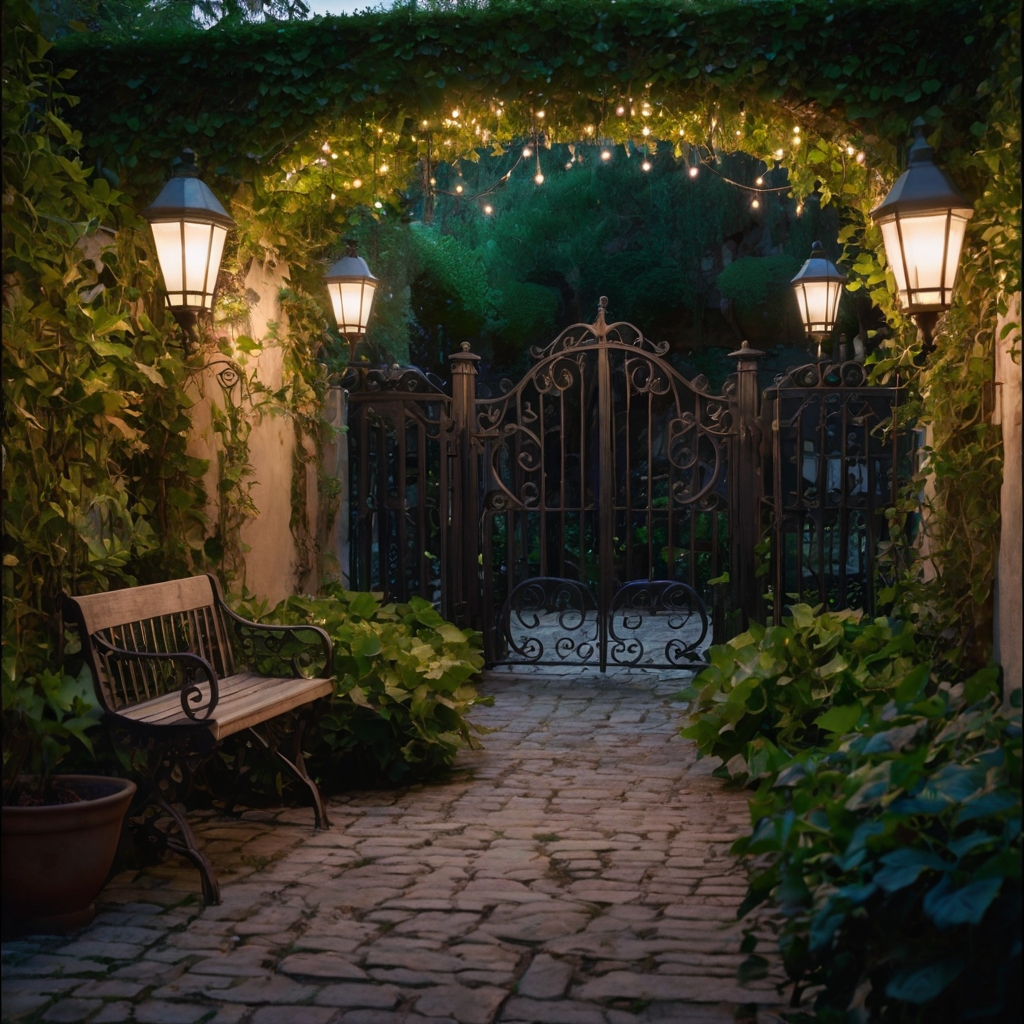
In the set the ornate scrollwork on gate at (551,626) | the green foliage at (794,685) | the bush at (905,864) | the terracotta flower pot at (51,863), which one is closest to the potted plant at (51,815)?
the terracotta flower pot at (51,863)

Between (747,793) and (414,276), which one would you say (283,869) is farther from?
(414,276)

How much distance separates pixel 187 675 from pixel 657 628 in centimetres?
831

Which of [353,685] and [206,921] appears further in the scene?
[353,685]

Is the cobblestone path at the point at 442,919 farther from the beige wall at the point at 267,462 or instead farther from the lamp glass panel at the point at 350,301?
the lamp glass panel at the point at 350,301

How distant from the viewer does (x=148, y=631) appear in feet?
15.9

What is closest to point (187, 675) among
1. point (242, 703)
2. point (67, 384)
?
point (242, 703)

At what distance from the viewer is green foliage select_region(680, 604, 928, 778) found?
526cm

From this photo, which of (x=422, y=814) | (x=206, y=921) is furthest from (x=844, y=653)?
(x=206, y=921)

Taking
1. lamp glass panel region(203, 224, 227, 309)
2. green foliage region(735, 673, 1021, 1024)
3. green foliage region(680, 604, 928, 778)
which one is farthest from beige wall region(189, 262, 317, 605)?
green foliage region(735, 673, 1021, 1024)

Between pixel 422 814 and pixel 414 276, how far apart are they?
901 centimetres

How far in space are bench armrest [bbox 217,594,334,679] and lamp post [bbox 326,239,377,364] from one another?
265 cm

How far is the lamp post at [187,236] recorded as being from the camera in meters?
4.86

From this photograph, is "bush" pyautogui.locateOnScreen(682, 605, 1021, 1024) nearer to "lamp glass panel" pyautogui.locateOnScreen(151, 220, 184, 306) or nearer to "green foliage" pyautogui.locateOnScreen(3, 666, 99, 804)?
"green foliage" pyautogui.locateOnScreen(3, 666, 99, 804)

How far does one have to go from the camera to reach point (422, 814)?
5.10 m
